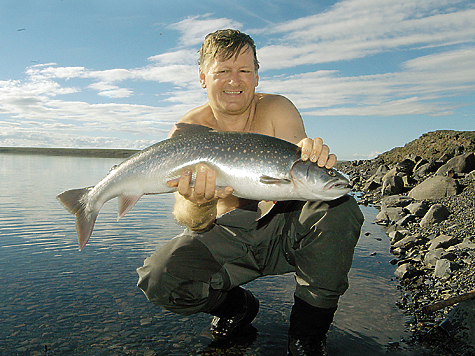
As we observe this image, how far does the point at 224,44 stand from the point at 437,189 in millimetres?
10732

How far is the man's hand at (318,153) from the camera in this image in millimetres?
3549

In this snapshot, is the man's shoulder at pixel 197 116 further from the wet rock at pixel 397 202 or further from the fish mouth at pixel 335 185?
the wet rock at pixel 397 202

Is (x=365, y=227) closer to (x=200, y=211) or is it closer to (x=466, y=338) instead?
(x=466, y=338)

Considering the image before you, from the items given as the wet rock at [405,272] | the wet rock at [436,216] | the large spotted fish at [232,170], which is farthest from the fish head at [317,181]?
the wet rock at [436,216]

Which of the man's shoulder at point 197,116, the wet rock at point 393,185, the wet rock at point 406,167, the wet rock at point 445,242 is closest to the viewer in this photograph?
the man's shoulder at point 197,116

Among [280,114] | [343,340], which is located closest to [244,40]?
[280,114]

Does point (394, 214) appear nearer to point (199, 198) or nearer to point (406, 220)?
point (406, 220)

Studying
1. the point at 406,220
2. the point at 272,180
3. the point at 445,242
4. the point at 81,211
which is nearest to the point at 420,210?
the point at 406,220

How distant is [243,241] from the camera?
165 inches

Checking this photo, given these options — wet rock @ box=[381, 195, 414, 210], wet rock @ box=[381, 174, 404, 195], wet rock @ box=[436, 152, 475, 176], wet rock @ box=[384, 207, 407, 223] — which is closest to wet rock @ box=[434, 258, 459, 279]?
wet rock @ box=[384, 207, 407, 223]

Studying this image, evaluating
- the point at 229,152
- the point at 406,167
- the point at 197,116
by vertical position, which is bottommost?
the point at 406,167

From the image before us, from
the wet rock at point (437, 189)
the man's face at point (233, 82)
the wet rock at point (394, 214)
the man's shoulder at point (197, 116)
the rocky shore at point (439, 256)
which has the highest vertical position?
the man's face at point (233, 82)

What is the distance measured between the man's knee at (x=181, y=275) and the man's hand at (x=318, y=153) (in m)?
1.52

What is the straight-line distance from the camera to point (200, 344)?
4.06 m
